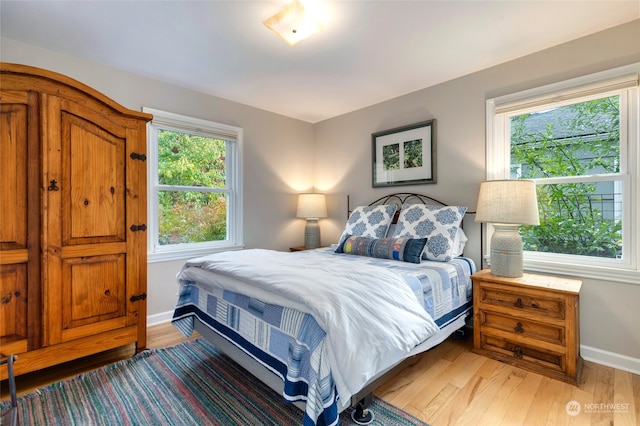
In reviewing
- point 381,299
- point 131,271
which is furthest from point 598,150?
point 131,271

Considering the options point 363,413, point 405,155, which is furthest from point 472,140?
point 363,413

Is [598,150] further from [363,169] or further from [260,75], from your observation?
[260,75]

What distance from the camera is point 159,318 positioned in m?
2.89

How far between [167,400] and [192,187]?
6.67 ft

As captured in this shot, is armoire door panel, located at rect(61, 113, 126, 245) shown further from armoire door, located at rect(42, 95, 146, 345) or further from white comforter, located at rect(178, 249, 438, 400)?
white comforter, located at rect(178, 249, 438, 400)

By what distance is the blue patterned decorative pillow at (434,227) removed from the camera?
247 cm

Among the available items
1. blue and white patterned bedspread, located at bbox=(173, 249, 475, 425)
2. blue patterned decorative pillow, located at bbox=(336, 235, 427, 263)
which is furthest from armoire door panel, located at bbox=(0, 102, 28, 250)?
blue patterned decorative pillow, located at bbox=(336, 235, 427, 263)

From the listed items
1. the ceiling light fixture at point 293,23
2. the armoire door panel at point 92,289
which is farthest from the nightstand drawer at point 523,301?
the armoire door panel at point 92,289

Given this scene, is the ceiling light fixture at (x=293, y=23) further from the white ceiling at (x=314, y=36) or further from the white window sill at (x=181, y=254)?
the white window sill at (x=181, y=254)

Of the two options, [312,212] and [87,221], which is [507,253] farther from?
[87,221]

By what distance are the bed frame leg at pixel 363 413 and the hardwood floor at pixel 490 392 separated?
19 centimetres

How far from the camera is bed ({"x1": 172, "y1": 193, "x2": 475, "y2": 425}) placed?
49.4 inches

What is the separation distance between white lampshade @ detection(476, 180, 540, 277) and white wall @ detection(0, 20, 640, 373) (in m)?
0.45

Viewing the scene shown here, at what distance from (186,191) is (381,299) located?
247 cm
